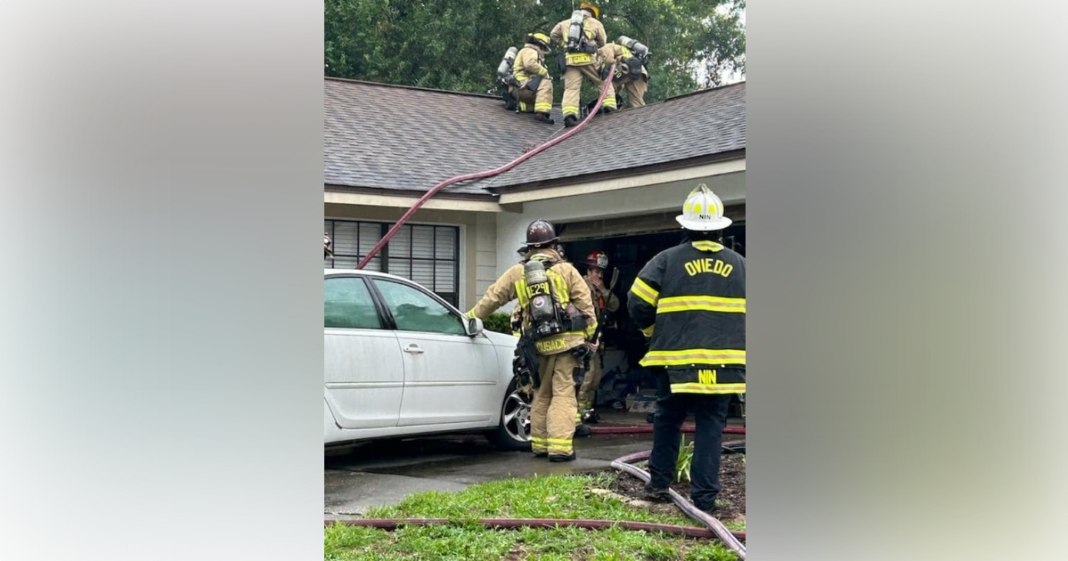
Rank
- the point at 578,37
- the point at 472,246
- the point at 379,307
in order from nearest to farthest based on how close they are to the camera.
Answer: the point at 379,307, the point at 472,246, the point at 578,37

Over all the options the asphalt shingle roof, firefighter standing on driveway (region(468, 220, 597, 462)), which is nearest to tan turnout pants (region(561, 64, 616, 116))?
the asphalt shingle roof

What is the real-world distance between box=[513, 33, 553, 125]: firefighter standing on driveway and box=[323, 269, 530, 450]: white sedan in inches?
276

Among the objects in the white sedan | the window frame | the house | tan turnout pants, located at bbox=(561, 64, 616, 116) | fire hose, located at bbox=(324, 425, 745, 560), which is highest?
tan turnout pants, located at bbox=(561, 64, 616, 116)

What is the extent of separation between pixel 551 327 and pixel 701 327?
224 centimetres

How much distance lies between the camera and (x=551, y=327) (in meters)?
8.65

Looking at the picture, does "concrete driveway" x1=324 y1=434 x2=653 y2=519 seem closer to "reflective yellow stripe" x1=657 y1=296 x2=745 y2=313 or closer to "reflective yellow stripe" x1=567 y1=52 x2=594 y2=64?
"reflective yellow stripe" x1=657 y1=296 x2=745 y2=313

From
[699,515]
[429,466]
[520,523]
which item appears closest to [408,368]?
[429,466]

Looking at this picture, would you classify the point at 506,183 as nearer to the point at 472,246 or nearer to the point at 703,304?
the point at 472,246

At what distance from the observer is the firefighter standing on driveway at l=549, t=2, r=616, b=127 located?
15328 mm
